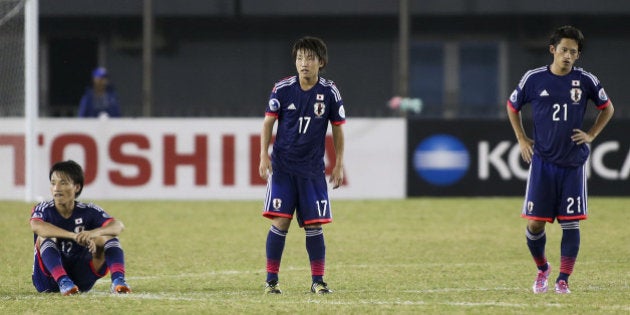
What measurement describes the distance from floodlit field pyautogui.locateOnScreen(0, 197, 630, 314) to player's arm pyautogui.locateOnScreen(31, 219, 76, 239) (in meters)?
0.36

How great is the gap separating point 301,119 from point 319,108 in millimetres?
127

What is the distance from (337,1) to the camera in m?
27.2

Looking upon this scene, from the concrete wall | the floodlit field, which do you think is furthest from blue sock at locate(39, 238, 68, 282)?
the concrete wall

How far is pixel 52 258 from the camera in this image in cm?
761

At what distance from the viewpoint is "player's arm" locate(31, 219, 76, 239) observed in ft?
24.9

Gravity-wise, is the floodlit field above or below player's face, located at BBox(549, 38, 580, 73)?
below

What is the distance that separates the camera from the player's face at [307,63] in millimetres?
7629

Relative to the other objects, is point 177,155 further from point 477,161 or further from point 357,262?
point 357,262

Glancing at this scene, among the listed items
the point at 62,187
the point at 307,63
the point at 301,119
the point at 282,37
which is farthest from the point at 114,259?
the point at 282,37

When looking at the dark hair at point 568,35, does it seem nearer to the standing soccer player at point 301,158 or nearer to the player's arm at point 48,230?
the standing soccer player at point 301,158

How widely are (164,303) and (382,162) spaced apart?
947cm

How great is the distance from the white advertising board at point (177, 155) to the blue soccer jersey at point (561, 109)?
8.49m

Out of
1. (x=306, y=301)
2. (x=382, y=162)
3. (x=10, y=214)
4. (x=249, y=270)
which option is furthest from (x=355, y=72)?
(x=306, y=301)

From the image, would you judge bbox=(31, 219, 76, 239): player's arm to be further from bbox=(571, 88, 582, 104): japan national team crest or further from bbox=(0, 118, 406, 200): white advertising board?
bbox=(0, 118, 406, 200): white advertising board
